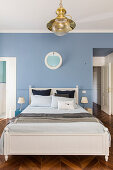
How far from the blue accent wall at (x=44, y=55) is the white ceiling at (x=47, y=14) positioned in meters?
0.27

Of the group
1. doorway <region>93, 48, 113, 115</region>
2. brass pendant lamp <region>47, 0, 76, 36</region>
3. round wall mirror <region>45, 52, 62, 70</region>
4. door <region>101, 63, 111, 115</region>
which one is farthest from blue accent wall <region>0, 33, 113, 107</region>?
brass pendant lamp <region>47, 0, 76, 36</region>

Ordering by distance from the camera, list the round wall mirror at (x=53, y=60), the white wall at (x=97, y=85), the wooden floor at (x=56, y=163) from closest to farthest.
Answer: the wooden floor at (x=56, y=163) → the round wall mirror at (x=53, y=60) → the white wall at (x=97, y=85)

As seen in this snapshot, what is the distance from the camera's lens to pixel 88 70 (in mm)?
4531

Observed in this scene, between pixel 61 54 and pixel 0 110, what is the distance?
3038mm

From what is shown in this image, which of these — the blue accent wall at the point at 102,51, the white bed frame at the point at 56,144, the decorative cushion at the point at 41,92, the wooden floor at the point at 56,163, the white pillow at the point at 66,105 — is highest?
the blue accent wall at the point at 102,51

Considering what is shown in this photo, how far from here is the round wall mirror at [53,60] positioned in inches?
176

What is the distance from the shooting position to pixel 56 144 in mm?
2182

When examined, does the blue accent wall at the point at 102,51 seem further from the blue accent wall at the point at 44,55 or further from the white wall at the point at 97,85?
the white wall at the point at 97,85

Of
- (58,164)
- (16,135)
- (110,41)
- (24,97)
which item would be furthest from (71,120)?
(110,41)

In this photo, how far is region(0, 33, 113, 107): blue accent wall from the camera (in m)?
4.52

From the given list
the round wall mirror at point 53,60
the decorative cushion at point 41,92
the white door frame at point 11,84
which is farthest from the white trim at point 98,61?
the white door frame at point 11,84

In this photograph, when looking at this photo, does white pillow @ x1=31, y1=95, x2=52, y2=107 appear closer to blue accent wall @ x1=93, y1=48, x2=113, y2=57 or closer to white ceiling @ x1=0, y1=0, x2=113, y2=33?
white ceiling @ x1=0, y1=0, x2=113, y2=33

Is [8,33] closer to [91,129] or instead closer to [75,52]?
[75,52]

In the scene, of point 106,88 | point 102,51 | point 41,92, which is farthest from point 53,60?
point 106,88
